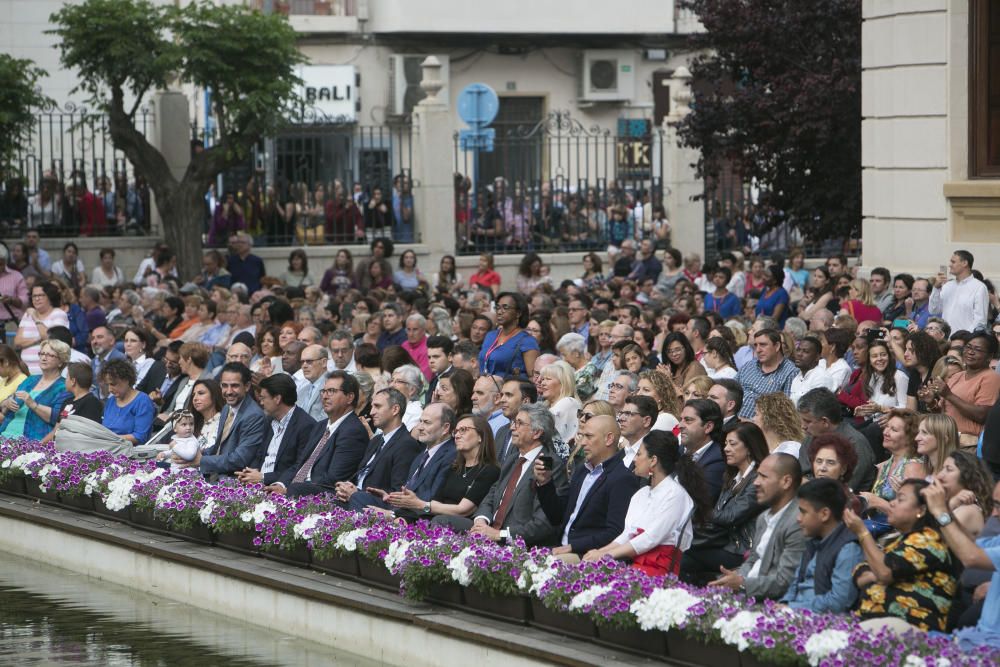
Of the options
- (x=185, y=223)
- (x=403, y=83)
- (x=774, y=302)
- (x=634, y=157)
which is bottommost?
(x=774, y=302)

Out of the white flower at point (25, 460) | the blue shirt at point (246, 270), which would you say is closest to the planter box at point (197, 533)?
the white flower at point (25, 460)

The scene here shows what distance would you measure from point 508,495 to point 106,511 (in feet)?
14.5

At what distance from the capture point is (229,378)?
14.1m

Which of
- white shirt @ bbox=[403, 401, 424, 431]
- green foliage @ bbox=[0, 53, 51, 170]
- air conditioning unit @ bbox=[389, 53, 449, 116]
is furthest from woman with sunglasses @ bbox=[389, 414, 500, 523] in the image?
air conditioning unit @ bbox=[389, 53, 449, 116]

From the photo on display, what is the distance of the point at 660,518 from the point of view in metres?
10.2

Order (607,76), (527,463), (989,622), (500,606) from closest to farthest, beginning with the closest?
1. (989,622)
2. (500,606)
3. (527,463)
4. (607,76)

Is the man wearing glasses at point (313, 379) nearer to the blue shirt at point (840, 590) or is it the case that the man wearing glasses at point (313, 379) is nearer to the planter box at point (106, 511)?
the planter box at point (106, 511)

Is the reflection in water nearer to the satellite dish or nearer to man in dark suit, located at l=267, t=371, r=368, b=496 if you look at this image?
man in dark suit, located at l=267, t=371, r=368, b=496

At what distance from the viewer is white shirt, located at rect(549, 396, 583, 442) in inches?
523

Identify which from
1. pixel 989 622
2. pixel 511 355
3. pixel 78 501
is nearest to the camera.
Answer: pixel 989 622

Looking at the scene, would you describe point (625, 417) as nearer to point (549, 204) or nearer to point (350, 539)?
point (350, 539)

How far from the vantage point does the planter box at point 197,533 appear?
13141 millimetres

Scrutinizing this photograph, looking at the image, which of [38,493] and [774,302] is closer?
[38,493]

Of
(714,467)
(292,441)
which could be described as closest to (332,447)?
(292,441)
